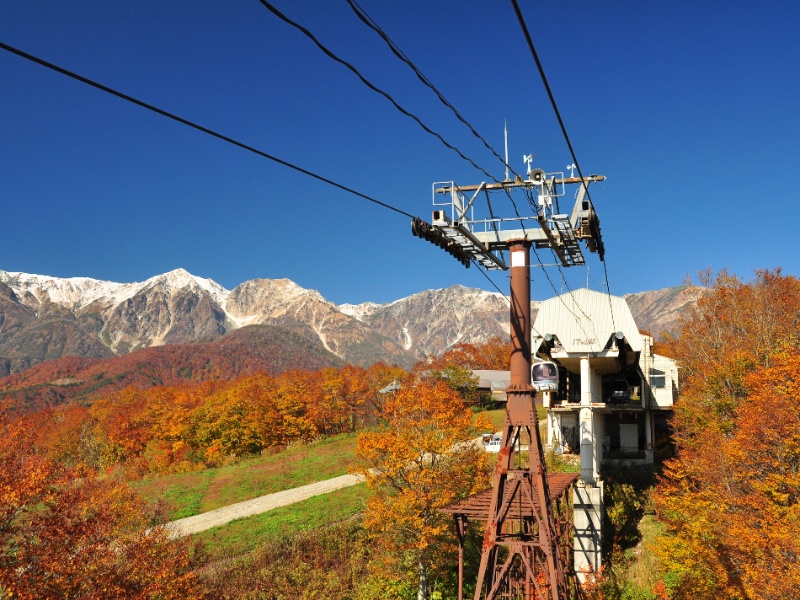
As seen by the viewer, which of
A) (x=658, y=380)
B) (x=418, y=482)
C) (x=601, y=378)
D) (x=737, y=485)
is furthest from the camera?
(x=601, y=378)

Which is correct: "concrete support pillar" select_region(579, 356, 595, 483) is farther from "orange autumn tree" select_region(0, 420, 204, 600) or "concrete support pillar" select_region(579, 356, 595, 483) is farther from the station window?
"orange autumn tree" select_region(0, 420, 204, 600)

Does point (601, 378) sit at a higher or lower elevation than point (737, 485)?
higher

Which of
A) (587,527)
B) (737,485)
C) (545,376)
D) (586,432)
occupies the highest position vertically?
(545,376)

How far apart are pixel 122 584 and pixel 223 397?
62.8 m

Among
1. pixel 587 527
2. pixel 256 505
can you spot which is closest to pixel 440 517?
pixel 587 527

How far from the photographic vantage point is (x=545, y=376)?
2177 centimetres

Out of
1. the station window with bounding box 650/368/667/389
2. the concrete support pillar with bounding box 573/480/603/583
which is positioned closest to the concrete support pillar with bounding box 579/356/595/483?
the concrete support pillar with bounding box 573/480/603/583

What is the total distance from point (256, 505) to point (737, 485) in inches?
1326

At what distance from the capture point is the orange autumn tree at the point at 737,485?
21.8 m

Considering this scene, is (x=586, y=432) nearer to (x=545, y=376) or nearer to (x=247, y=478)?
(x=545, y=376)

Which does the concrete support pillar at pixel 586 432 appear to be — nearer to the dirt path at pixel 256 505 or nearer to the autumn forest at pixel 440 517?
the autumn forest at pixel 440 517

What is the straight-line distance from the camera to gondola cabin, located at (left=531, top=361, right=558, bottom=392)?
2136 cm

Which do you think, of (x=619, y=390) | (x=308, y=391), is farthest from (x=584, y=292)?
(x=308, y=391)

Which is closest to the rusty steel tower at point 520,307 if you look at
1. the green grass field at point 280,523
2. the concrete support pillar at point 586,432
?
the concrete support pillar at point 586,432
